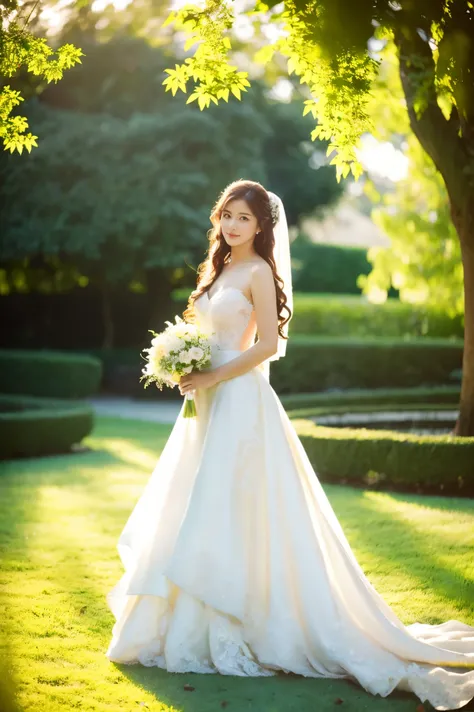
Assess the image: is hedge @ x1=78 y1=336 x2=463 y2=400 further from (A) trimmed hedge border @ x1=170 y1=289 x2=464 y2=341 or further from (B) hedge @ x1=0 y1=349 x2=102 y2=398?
(B) hedge @ x1=0 y1=349 x2=102 y2=398

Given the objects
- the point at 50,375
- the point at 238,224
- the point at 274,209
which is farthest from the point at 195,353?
the point at 50,375

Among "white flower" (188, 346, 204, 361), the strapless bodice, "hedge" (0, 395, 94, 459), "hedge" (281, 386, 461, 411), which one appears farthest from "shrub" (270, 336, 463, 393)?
"white flower" (188, 346, 204, 361)

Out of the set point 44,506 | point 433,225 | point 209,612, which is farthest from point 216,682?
point 433,225

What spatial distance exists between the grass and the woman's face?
2.20 m

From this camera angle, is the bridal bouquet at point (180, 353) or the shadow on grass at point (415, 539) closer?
the bridal bouquet at point (180, 353)

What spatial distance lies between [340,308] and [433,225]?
962 centimetres

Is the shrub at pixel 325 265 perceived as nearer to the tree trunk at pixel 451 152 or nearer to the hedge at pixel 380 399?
the hedge at pixel 380 399

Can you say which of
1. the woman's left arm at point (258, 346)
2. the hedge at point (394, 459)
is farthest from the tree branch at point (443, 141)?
the woman's left arm at point (258, 346)

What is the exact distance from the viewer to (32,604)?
530 cm

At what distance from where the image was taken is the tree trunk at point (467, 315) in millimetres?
8945

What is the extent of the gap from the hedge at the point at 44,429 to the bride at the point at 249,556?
7.20 metres

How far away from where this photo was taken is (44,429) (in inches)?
465

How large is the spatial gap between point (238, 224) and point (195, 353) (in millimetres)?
→ 762

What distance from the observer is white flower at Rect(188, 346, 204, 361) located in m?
4.33
